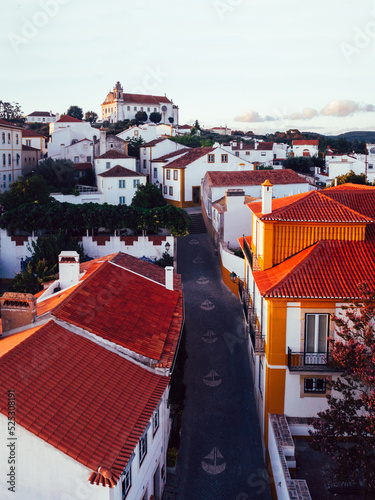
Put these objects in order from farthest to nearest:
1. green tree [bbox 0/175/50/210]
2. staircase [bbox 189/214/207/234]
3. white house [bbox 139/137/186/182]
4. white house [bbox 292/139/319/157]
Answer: white house [bbox 292/139/319/157] → white house [bbox 139/137/186/182] → staircase [bbox 189/214/207/234] → green tree [bbox 0/175/50/210]

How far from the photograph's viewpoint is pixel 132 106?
98312 mm

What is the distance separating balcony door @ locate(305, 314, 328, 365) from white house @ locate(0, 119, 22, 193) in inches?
1642

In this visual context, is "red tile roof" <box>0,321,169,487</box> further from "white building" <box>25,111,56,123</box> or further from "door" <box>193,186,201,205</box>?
"white building" <box>25,111,56,123</box>

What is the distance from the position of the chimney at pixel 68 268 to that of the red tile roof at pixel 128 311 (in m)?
0.87

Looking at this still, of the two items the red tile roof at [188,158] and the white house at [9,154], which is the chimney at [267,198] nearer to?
the red tile roof at [188,158]

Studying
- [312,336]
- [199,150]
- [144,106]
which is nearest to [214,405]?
[312,336]

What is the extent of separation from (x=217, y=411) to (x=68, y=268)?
724cm

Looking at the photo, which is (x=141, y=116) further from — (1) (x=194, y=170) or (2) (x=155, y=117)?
Result: (1) (x=194, y=170)

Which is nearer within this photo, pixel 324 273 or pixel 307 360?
pixel 307 360

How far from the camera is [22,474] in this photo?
29.7ft

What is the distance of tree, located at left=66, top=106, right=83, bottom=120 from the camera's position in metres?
103

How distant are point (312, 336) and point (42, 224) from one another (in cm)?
2120

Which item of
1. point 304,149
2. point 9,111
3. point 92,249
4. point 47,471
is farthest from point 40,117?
point 47,471

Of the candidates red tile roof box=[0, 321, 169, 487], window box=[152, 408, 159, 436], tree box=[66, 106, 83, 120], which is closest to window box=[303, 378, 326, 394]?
window box=[152, 408, 159, 436]
